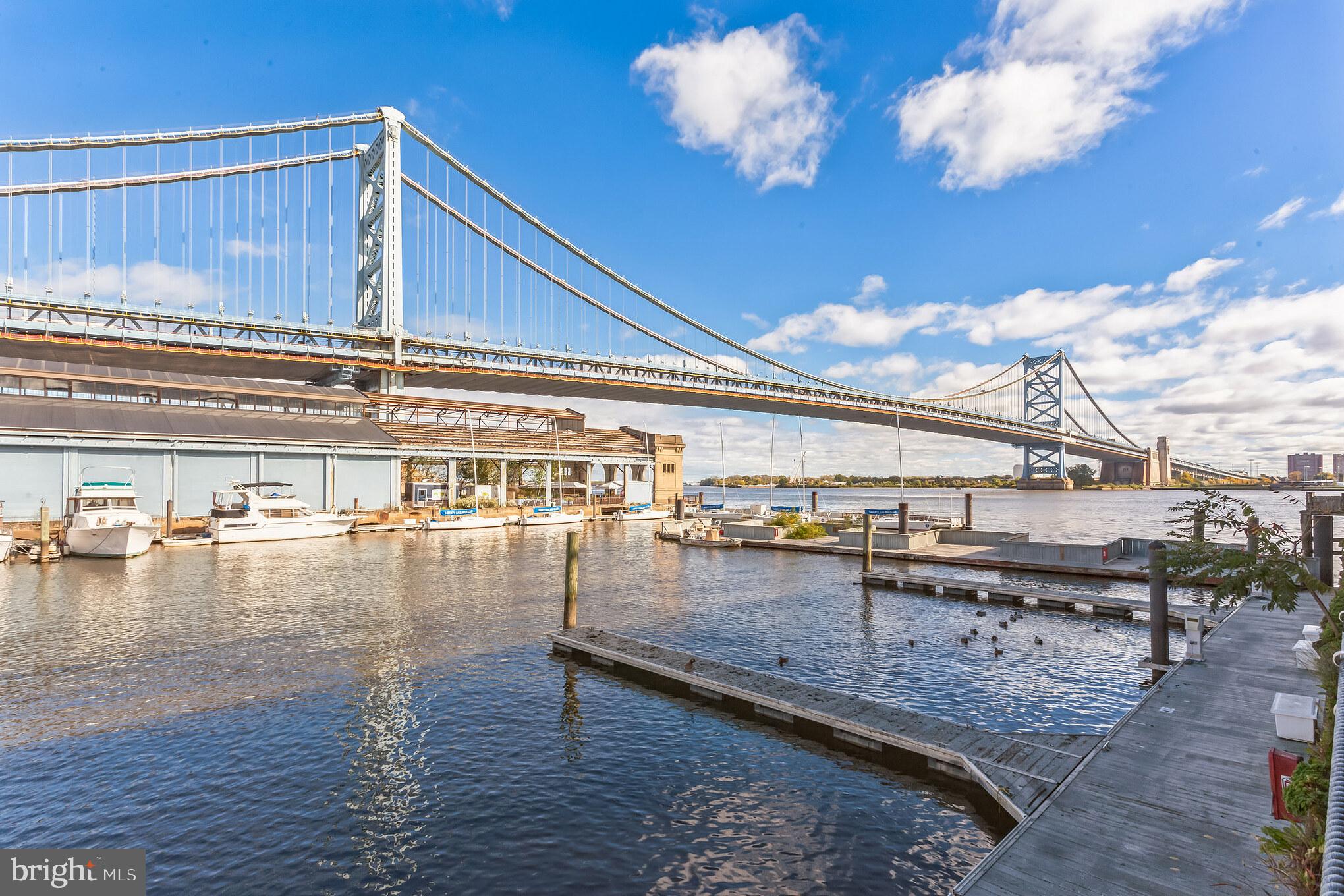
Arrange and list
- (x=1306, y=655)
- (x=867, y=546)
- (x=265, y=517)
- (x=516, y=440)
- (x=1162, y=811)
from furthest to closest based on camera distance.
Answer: (x=516, y=440), (x=265, y=517), (x=867, y=546), (x=1306, y=655), (x=1162, y=811)

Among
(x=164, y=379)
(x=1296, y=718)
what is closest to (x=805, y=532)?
(x=1296, y=718)

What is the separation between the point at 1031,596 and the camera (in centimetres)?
2150

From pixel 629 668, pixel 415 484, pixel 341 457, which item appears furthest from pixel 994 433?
pixel 629 668

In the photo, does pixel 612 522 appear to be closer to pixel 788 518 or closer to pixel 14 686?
pixel 788 518

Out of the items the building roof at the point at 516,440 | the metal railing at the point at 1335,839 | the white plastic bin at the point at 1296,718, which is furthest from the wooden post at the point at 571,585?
the building roof at the point at 516,440

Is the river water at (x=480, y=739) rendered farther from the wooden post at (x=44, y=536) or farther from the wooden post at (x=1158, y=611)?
the wooden post at (x=44, y=536)

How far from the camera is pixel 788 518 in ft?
139

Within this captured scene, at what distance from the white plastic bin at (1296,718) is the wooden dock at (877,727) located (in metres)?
2.05

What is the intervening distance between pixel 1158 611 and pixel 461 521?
143ft

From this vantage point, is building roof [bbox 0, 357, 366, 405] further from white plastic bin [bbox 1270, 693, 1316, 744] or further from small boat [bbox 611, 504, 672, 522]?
white plastic bin [bbox 1270, 693, 1316, 744]

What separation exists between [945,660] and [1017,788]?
727 cm

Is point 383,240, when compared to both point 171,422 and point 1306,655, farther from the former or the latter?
point 1306,655

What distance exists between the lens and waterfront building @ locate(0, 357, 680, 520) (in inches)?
1479

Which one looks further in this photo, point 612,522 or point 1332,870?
point 612,522
